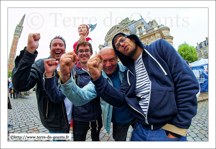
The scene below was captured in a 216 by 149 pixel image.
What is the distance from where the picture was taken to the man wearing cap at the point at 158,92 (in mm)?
1039

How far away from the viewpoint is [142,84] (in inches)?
48.5

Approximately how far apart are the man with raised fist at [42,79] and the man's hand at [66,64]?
279 mm

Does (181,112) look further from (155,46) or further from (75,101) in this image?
(75,101)

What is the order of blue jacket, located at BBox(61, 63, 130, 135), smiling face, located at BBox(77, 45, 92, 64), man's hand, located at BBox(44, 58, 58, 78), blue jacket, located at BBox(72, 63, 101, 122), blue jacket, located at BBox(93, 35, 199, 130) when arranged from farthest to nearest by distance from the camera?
smiling face, located at BBox(77, 45, 92, 64)
blue jacket, located at BBox(72, 63, 101, 122)
man's hand, located at BBox(44, 58, 58, 78)
blue jacket, located at BBox(61, 63, 130, 135)
blue jacket, located at BBox(93, 35, 199, 130)

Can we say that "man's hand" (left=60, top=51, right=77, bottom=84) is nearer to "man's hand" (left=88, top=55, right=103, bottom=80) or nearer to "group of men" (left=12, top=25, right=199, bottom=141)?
"group of men" (left=12, top=25, right=199, bottom=141)

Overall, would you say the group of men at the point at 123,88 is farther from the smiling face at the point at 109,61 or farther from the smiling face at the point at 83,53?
the smiling face at the point at 83,53

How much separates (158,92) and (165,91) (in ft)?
0.25

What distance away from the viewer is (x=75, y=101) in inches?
48.2

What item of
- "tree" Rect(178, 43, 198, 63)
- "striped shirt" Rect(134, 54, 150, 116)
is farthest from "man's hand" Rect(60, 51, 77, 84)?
"tree" Rect(178, 43, 198, 63)

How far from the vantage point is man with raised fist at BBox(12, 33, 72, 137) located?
111cm

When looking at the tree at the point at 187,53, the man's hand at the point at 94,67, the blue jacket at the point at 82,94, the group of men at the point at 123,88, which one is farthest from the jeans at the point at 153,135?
the tree at the point at 187,53
